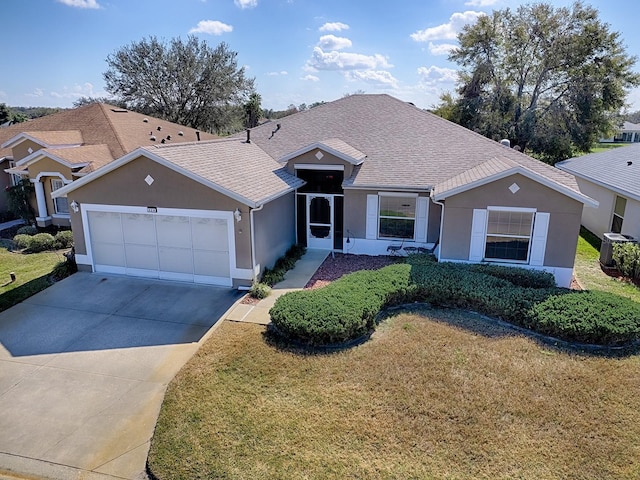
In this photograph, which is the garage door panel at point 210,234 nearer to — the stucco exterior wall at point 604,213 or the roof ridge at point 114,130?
the roof ridge at point 114,130

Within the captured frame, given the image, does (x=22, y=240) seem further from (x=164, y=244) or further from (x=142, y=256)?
(x=164, y=244)

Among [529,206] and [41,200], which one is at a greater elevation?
[529,206]

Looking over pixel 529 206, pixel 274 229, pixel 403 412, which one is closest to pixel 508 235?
pixel 529 206

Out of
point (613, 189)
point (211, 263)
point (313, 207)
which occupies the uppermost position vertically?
point (613, 189)

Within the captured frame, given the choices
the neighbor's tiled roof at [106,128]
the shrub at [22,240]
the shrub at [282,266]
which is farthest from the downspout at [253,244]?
the neighbor's tiled roof at [106,128]

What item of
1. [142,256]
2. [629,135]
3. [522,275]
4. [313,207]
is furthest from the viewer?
[629,135]
